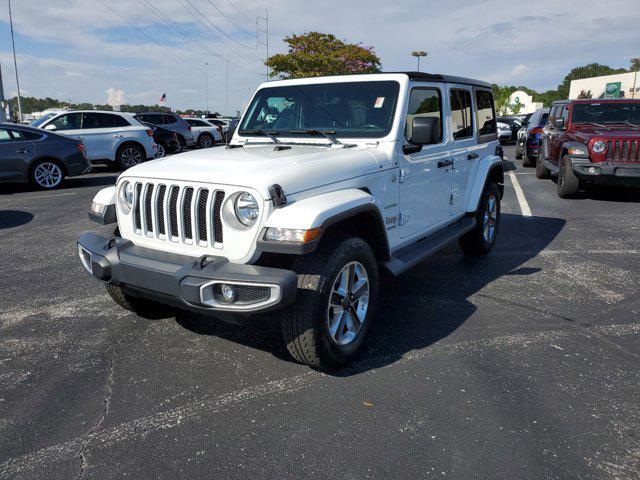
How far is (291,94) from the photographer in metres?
4.56

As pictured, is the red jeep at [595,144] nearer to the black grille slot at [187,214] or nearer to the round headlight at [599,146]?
the round headlight at [599,146]

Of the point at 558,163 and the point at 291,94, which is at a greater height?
the point at 291,94

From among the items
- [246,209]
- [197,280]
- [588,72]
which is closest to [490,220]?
[246,209]

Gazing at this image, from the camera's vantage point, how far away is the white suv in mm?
12969

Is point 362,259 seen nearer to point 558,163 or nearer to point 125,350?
point 125,350

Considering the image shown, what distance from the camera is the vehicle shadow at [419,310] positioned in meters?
3.71

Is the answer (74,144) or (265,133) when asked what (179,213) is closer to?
(265,133)

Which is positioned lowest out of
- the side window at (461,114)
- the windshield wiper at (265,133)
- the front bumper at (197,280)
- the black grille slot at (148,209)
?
the front bumper at (197,280)

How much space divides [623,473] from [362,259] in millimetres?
1746

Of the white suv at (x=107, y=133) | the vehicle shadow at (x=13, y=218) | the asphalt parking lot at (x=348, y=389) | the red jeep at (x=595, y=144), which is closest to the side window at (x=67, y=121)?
the white suv at (x=107, y=133)

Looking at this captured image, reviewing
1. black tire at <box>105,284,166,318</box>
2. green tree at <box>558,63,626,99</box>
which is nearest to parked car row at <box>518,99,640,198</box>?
black tire at <box>105,284,166,318</box>

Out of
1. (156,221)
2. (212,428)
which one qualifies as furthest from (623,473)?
(156,221)

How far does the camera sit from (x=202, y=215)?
311 cm

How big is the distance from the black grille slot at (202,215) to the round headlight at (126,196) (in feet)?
2.26
